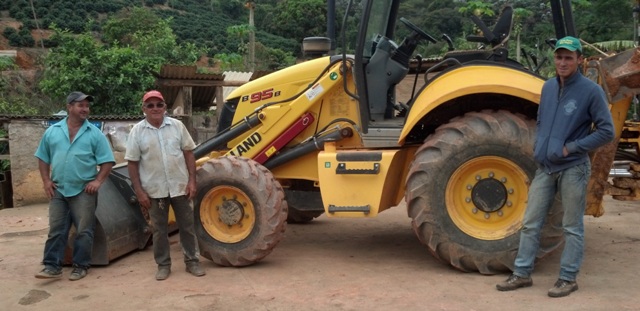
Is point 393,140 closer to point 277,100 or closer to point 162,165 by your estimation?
point 277,100

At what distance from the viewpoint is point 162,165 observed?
569 cm

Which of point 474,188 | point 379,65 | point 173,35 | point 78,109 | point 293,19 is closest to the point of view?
point 474,188

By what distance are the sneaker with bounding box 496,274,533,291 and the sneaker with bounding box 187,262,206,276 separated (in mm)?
2481

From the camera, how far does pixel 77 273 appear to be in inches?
230

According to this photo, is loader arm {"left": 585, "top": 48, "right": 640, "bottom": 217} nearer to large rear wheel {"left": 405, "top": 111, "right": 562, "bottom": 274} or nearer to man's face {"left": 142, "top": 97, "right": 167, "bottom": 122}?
large rear wheel {"left": 405, "top": 111, "right": 562, "bottom": 274}

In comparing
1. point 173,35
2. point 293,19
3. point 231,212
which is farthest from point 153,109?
point 293,19

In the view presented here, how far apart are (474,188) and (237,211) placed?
2.09m

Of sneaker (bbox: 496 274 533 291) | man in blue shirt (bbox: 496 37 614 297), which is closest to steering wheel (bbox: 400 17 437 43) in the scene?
man in blue shirt (bbox: 496 37 614 297)

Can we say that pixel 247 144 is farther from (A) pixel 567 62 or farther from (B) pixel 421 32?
(A) pixel 567 62

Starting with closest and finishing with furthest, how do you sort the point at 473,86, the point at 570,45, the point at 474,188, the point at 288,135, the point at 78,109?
the point at 570,45 → the point at 473,86 → the point at 474,188 → the point at 78,109 → the point at 288,135

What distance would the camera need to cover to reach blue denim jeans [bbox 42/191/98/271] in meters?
5.77

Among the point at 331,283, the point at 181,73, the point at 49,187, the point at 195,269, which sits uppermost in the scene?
the point at 181,73

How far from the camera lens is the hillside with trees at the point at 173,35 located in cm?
643

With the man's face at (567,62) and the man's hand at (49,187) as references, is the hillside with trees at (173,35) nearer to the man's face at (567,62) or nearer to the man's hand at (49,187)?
the man's face at (567,62)
